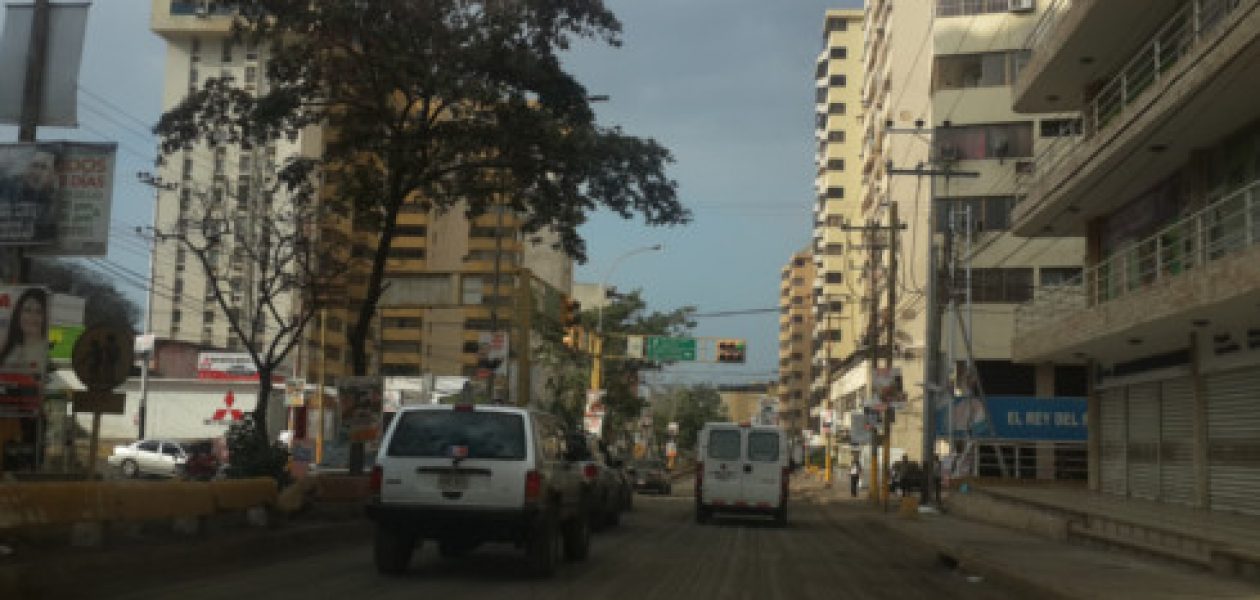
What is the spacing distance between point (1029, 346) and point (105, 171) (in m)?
22.4

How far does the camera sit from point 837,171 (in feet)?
370

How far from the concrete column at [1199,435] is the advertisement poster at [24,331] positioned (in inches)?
763

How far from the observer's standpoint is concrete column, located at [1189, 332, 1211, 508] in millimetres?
20969

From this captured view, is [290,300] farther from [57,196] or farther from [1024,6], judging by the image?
[57,196]

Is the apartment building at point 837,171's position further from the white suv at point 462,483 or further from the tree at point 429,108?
the white suv at point 462,483

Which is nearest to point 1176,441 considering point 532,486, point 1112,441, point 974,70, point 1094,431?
point 1112,441

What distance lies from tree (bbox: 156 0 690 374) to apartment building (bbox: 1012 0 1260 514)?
881 centimetres

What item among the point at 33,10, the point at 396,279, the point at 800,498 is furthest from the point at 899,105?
the point at 33,10

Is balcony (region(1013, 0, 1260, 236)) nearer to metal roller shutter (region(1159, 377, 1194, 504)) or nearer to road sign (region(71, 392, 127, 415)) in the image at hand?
metal roller shutter (region(1159, 377, 1194, 504))

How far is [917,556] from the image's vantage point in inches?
711

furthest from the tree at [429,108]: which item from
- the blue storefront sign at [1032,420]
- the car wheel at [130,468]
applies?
the car wheel at [130,468]

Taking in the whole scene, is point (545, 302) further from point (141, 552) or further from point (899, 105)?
point (899, 105)

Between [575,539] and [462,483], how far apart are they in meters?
2.88

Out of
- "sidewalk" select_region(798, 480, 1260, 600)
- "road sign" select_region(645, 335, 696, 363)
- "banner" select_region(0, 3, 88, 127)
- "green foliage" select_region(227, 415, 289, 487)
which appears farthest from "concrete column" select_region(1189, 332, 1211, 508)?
"road sign" select_region(645, 335, 696, 363)
